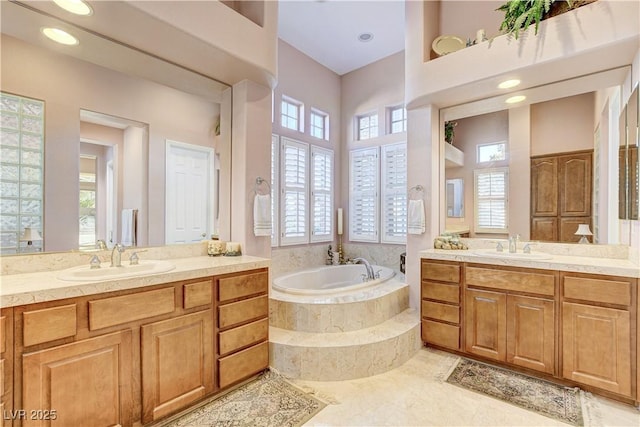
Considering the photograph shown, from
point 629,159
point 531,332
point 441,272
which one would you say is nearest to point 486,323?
point 531,332

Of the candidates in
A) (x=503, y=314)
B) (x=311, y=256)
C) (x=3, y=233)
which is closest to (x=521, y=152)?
(x=503, y=314)

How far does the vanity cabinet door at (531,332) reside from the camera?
2287mm

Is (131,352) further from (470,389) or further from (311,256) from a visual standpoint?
(311,256)

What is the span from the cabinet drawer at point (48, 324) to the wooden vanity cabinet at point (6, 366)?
47 mm

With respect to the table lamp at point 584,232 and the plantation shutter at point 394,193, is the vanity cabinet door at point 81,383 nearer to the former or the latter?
the table lamp at point 584,232

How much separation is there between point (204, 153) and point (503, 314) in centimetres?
287

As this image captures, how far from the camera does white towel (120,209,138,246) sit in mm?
2236

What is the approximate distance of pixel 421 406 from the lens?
2.06 meters

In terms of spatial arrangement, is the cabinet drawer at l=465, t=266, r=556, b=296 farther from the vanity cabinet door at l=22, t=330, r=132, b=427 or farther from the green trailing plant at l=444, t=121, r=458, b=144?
the vanity cabinet door at l=22, t=330, r=132, b=427

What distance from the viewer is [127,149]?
225 cm

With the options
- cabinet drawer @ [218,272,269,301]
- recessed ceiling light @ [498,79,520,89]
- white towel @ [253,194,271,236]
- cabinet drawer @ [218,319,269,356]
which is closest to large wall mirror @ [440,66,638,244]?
recessed ceiling light @ [498,79,520,89]

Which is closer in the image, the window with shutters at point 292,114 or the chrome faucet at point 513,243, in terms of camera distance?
the chrome faucet at point 513,243

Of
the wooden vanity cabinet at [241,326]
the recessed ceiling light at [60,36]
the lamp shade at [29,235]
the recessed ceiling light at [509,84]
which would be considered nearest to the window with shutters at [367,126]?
the recessed ceiling light at [509,84]

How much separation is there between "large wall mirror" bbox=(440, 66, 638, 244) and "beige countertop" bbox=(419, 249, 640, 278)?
1.11 feet
